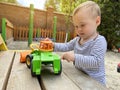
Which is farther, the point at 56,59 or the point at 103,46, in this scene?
the point at 103,46

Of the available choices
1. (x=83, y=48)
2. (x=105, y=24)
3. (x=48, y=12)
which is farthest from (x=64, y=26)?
(x=83, y=48)

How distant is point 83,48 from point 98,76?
0.73 feet

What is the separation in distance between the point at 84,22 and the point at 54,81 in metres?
0.50

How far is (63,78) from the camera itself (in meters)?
1.10

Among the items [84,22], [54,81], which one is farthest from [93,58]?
[54,81]

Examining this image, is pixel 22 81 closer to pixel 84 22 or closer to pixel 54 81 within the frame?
pixel 54 81

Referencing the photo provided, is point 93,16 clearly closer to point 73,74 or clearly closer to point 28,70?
point 73,74

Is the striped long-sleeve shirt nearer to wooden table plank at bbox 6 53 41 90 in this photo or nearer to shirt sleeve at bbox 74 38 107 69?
shirt sleeve at bbox 74 38 107 69

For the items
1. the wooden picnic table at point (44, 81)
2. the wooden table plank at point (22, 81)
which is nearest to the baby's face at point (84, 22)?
the wooden picnic table at point (44, 81)

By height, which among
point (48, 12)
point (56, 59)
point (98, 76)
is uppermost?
point (48, 12)

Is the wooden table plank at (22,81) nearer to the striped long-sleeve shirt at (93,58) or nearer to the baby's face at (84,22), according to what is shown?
the striped long-sleeve shirt at (93,58)

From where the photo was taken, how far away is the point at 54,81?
1025 mm

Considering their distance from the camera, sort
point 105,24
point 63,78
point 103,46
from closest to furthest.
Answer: point 63,78
point 103,46
point 105,24

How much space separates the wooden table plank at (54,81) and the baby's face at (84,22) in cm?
36
